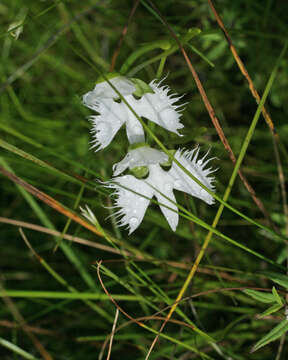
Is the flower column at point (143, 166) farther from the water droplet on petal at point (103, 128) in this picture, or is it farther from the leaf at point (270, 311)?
the leaf at point (270, 311)

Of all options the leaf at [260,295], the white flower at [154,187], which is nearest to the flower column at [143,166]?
the white flower at [154,187]

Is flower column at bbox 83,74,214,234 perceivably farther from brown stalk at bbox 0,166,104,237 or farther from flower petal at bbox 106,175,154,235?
brown stalk at bbox 0,166,104,237

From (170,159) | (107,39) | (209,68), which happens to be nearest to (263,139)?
(209,68)

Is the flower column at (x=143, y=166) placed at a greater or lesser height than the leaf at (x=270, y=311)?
greater

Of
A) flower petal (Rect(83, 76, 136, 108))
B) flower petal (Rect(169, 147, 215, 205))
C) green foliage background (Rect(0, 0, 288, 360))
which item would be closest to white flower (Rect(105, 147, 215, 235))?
flower petal (Rect(169, 147, 215, 205))

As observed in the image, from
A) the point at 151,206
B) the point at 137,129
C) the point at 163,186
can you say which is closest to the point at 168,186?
the point at 163,186

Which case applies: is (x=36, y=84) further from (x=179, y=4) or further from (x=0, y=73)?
(x=179, y=4)
